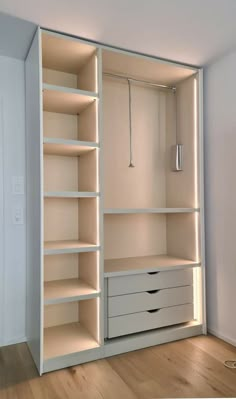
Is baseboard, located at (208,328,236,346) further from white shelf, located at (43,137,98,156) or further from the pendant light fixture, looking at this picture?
white shelf, located at (43,137,98,156)

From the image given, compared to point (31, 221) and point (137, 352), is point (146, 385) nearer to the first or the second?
point (137, 352)

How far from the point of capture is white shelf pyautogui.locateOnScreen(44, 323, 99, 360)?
2043 millimetres

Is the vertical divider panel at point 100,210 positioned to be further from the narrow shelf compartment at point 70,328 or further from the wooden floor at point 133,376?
the wooden floor at point 133,376

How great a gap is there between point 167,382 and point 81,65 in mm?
2320

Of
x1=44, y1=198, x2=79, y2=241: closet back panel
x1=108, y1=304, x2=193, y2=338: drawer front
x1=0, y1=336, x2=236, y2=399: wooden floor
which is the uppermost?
x1=44, y1=198, x2=79, y2=241: closet back panel

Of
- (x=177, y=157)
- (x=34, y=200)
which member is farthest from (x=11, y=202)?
(x=177, y=157)

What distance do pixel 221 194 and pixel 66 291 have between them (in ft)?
4.64

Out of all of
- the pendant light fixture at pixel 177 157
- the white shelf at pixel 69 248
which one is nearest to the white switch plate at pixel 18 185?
the white shelf at pixel 69 248

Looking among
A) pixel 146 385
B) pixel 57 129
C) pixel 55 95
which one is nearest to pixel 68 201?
pixel 57 129

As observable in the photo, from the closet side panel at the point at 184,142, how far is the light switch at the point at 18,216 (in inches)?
52.9

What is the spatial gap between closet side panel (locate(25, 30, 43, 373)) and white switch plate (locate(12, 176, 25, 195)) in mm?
101

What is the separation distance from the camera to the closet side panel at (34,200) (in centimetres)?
195

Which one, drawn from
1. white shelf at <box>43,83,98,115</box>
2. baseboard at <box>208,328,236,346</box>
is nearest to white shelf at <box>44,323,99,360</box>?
baseboard at <box>208,328,236,346</box>

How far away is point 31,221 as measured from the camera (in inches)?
87.8
